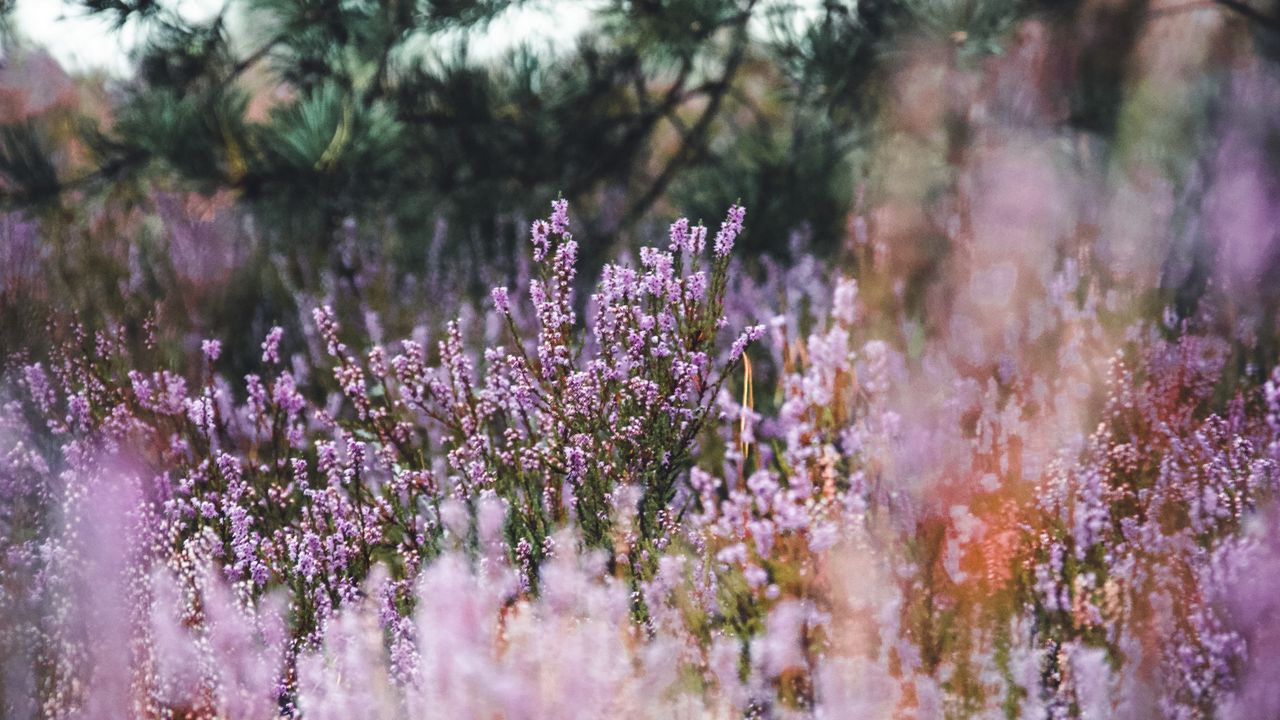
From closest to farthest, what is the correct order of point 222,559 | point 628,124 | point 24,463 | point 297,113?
1. point 222,559
2. point 24,463
3. point 297,113
4. point 628,124

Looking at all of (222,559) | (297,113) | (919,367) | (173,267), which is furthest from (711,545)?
(173,267)

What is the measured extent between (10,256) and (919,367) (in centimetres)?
298

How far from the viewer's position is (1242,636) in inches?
66.2

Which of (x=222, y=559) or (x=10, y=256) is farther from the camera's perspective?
(x=10, y=256)

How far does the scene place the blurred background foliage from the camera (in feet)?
10.3

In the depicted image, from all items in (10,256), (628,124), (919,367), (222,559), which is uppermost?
(628,124)

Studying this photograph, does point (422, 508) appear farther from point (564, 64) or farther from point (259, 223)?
point (564, 64)

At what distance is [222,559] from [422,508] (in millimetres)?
559

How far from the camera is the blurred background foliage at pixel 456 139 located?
3141 mm

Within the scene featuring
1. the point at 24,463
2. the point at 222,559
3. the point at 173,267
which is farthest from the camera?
the point at 173,267

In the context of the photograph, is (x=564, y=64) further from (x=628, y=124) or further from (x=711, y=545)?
(x=711, y=545)

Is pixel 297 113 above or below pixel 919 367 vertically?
above

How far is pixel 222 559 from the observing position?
2152 millimetres

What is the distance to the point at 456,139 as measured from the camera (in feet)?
11.7
